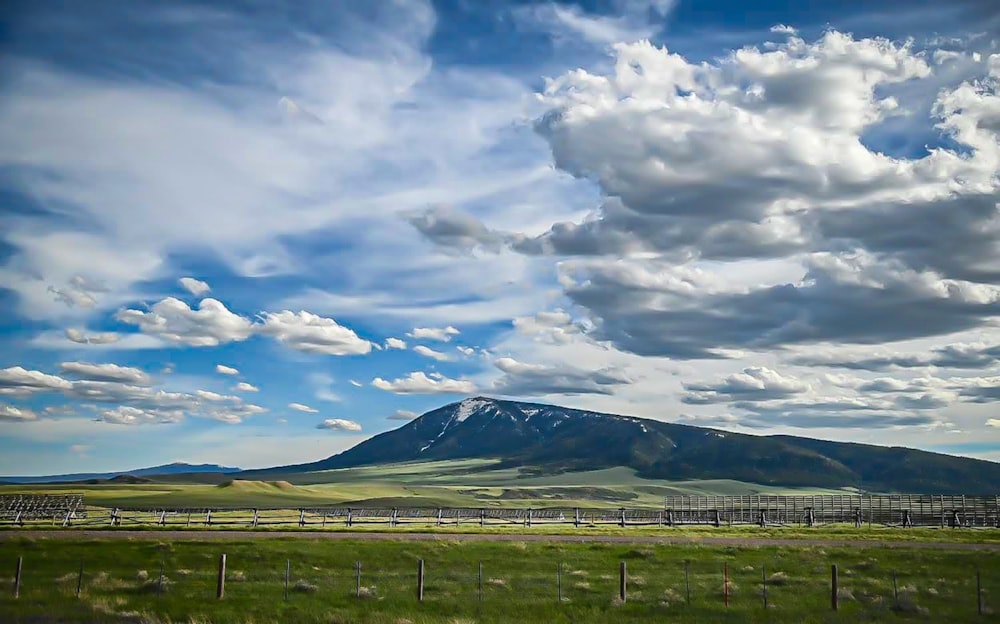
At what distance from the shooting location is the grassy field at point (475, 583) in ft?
88.5

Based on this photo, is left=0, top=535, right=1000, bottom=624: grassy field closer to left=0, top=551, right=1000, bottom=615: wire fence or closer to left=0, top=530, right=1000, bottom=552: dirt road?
left=0, top=551, right=1000, bottom=615: wire fence

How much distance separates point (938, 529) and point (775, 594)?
55228mm

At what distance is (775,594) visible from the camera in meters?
31.9

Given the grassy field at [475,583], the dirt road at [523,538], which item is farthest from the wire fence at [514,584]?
the dirt road at [523,538]

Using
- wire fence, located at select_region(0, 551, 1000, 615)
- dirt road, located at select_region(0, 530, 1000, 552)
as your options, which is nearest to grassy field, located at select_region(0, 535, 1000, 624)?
wire fence, located at select_region(0, 551, 1000, 615)

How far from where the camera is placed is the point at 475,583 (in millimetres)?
34500

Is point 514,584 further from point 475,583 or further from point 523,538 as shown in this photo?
point 523,538

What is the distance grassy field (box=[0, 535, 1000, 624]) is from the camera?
27.0 meters

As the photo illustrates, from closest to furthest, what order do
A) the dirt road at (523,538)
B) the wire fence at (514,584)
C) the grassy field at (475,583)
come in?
the grassy field at (475,583)
the wire fence at (514,584)
the dirt road at (523,538)

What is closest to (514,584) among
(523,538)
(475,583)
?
(475,583)

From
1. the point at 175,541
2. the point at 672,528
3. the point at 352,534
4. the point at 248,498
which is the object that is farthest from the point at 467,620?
A: the point at 248,498

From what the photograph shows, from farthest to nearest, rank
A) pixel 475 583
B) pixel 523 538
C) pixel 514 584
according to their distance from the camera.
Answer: pixel 523 538, pixel 475 583, pixel 514 584

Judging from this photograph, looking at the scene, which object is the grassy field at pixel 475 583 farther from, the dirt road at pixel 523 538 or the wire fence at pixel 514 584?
the dirt road at pixel 523 538

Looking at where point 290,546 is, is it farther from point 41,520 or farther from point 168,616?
point 41,520
